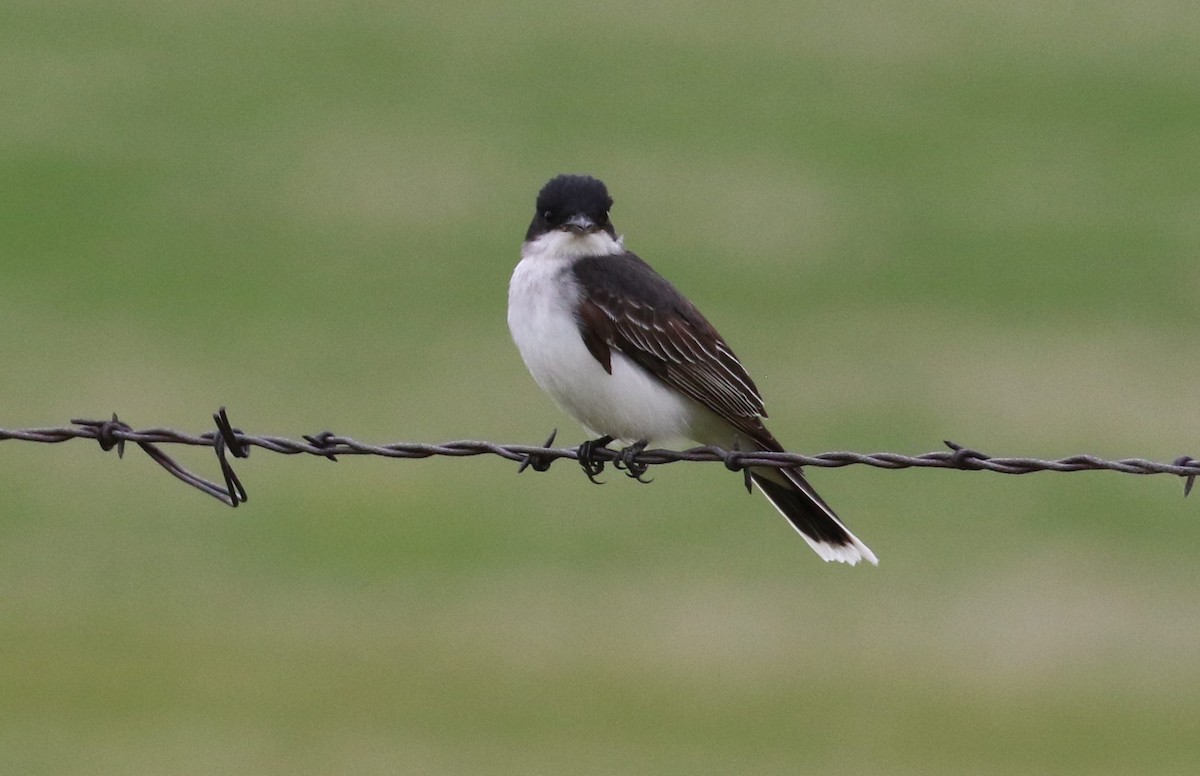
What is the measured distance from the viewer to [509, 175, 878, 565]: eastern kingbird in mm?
8312

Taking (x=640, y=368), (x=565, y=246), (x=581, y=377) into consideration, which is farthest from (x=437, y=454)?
(x=565, y=246)

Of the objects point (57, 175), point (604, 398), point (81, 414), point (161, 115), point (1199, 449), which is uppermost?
point (161, 115)

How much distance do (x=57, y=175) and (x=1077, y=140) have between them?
1501cm

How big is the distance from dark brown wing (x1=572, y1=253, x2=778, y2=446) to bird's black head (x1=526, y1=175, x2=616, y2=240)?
0.28m

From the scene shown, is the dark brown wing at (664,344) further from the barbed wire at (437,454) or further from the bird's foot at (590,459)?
the barbed wire at (437,454)

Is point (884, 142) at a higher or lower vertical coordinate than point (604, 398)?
higher

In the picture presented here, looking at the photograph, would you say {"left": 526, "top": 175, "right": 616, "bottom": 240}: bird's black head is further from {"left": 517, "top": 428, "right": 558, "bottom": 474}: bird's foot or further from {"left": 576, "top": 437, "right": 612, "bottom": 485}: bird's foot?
{"left": 517, "top": 428, "right": 558, "bottom": 474}: bird's foot

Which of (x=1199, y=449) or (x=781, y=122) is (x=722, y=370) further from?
(x=781, y=122)

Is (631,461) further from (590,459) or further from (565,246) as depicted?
(565,246)

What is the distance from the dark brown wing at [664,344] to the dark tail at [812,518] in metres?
0.21

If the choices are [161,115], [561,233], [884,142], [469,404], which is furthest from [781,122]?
[561,233]

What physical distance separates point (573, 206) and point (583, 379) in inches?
33.7

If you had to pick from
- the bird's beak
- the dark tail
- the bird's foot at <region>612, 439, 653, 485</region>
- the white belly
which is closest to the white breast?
the white belly

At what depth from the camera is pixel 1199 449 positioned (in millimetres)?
18344
